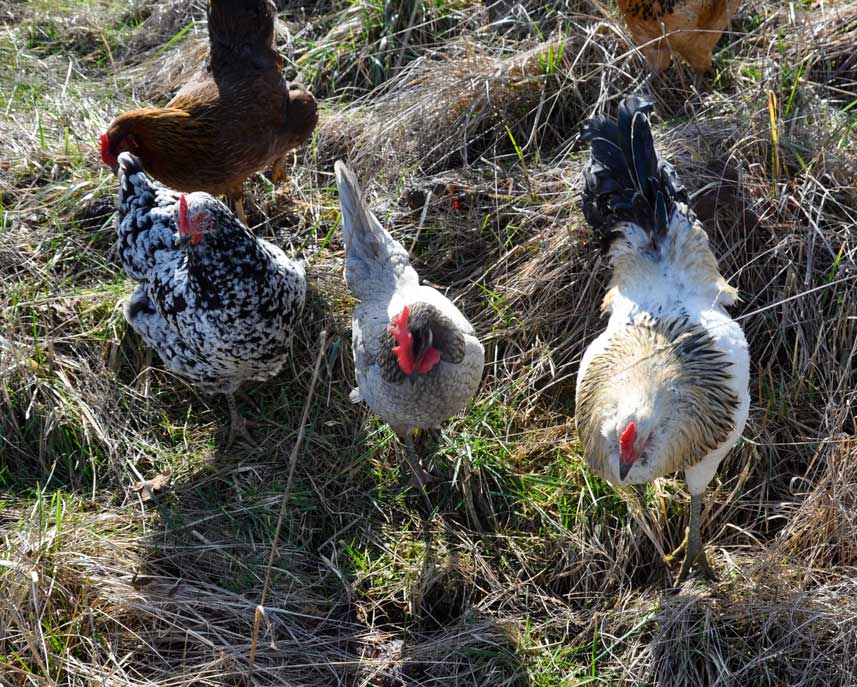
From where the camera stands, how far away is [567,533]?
151 inches

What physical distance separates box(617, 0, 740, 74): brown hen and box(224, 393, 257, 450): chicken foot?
3.26m

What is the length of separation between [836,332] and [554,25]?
3.01 m

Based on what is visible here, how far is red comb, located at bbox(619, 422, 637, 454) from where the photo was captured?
113 inches

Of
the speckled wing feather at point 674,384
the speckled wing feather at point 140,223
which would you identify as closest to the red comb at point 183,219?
the speckled wing feather at point 140,223

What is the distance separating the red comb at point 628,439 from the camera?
9.42 ft

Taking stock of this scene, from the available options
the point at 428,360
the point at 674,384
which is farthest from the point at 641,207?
the point at 428,360

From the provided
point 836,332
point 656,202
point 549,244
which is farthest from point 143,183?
point 836,332

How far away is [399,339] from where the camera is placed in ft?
11.4

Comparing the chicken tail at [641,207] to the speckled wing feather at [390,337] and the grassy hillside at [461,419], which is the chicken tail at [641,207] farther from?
the speckled wing feather at [390,337]

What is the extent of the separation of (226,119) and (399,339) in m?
2.08

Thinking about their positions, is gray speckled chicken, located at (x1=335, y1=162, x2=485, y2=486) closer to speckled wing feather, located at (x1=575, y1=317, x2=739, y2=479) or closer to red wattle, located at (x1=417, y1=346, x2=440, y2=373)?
red wattle, located at (x1=417, y1=346, x2=440, y2=373)

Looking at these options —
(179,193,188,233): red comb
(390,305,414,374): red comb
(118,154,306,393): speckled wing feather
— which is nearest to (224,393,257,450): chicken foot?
(118,154,306,393): speckled wing feather

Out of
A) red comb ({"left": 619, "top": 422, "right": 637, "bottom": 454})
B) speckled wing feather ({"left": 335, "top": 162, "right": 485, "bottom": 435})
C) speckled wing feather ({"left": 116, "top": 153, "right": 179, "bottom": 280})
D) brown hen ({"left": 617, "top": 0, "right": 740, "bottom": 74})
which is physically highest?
brown hen ({"left": 617, "top": 0, "right": 740, "bottom": 74})

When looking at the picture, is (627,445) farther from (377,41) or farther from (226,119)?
(377,41)
